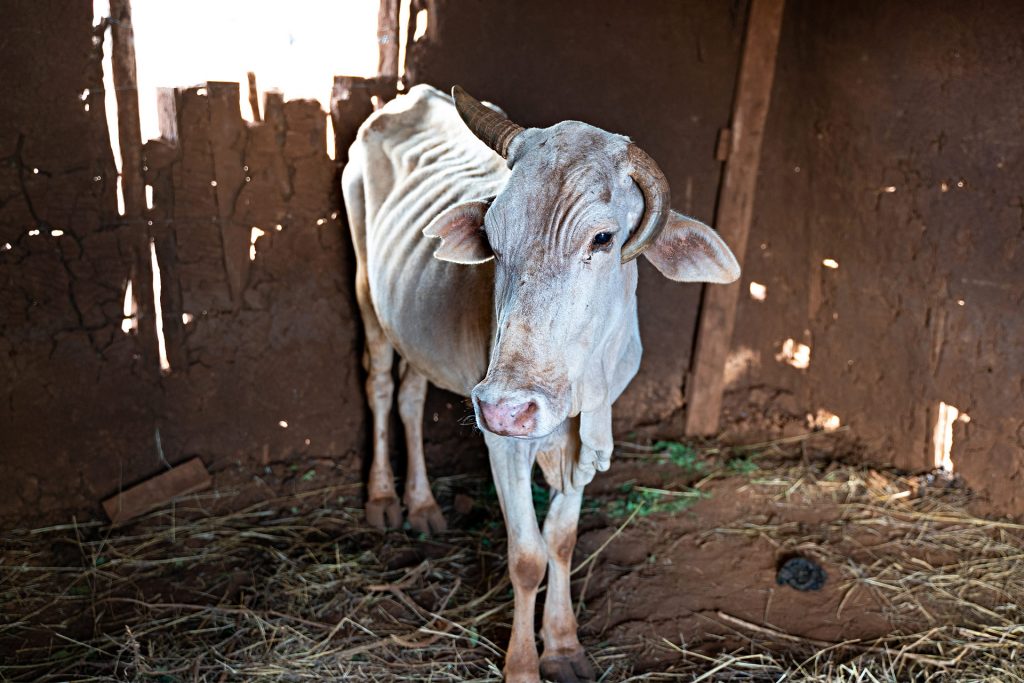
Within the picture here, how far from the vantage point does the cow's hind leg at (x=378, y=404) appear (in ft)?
15.2

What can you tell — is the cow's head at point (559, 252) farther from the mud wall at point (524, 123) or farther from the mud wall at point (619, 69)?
the mud wall at point (524, 123)

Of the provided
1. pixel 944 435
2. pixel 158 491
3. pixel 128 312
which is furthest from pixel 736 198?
pixel 158 491

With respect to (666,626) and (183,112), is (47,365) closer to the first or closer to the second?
(183,112)

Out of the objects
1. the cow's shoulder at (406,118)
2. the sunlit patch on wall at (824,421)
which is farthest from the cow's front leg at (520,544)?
the sunlit patch on wall at (824,421)

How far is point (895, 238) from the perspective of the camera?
4789 millimetres

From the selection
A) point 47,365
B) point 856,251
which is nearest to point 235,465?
point 47,365

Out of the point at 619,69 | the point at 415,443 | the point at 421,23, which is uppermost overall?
the point at 421,23

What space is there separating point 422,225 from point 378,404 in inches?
50.0

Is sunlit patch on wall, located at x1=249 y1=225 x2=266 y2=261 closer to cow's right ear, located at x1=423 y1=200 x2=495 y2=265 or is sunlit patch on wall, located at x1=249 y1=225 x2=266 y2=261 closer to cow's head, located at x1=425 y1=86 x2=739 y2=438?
cow's right ear, located at x1=423 y1=200 x2=495 y2=265

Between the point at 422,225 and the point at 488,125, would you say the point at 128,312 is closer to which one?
the point at 422,225

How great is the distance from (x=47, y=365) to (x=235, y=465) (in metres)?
1.04

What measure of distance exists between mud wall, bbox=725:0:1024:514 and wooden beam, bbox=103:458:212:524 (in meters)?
3.04

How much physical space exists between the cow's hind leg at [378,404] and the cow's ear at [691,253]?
188 cm

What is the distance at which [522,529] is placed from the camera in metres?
3.44
